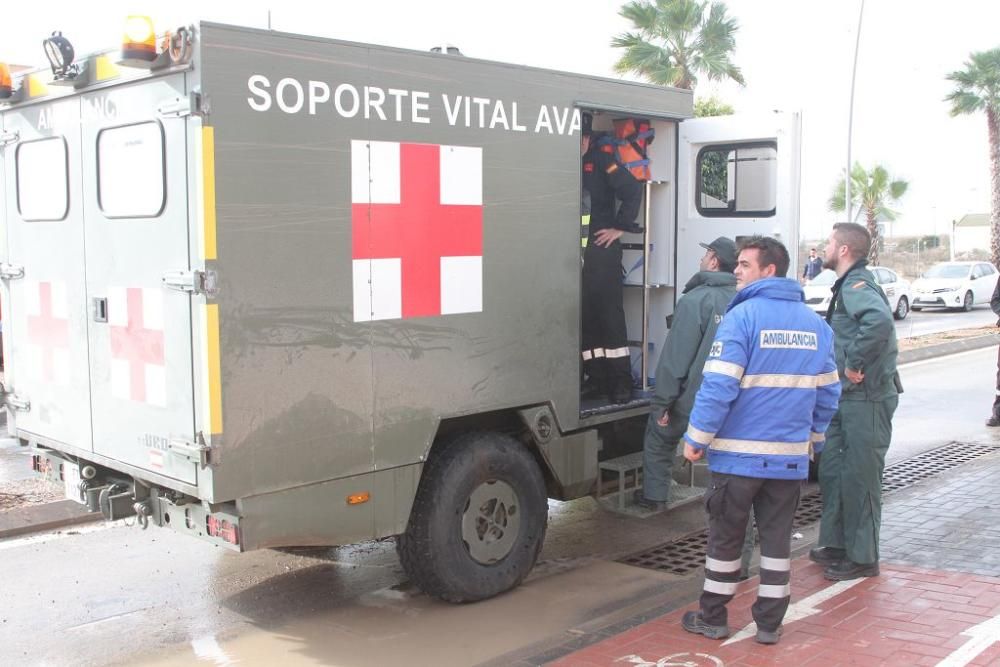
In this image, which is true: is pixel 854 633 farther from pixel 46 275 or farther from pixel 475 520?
pixel 46 275

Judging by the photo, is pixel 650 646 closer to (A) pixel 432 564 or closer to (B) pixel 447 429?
(A) pixel 432 564

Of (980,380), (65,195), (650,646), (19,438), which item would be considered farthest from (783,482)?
(980,380)

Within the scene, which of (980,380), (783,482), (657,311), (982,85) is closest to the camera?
(783,482)

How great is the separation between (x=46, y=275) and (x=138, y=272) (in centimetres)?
105

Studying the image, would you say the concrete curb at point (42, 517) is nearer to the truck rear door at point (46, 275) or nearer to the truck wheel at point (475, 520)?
the truck rear door at point (46, 275)

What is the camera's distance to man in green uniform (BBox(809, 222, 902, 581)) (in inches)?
210

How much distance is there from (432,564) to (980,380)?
11.3 meters

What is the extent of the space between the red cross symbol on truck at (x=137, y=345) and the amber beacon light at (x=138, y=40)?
1049mm

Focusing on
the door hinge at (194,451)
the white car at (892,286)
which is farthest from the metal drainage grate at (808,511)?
the white car at (892,286)

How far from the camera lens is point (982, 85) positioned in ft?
103

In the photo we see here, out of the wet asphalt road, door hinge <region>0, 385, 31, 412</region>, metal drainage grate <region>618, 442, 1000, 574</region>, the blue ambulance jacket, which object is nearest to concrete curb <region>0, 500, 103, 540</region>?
the wet asphalt road

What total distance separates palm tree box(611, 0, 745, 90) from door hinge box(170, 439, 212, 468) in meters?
21.6

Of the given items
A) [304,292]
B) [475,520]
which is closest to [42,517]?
[475,520]

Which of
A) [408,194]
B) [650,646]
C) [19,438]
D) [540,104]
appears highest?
[540,104]
